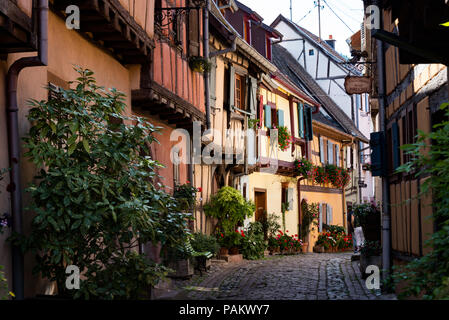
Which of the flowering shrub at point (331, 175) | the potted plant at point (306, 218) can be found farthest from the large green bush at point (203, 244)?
the flowering shrub at point (331, 175)

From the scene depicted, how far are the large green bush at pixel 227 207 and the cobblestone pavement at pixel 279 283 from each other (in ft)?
3.60

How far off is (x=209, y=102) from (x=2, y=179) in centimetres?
928

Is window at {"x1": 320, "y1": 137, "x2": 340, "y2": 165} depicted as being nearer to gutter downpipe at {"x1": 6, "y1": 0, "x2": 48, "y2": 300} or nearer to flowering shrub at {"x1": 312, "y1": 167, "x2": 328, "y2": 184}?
flowering shrub at {"x1": 312, "y1": 167, "x2": 328, "y2": 184}

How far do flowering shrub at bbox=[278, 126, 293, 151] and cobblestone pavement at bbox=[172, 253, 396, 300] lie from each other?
6.82 m

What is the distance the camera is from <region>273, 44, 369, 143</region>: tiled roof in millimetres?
29969

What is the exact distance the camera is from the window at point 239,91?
18.4 m

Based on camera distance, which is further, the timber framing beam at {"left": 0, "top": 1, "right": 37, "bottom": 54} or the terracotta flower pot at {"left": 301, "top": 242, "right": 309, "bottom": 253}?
the terracotta flower pot at {"left": 301, "top": 242, "right": 309, "bottom": 253}

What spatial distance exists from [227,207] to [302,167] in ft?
26.1

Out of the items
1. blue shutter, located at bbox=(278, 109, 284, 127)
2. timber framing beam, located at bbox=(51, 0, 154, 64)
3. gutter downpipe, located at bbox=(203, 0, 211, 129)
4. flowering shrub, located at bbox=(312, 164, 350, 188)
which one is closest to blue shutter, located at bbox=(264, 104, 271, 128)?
blue shutter, located at bbox=(278, 109, 284, 127)

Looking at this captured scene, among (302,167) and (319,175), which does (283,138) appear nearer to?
(302,167)

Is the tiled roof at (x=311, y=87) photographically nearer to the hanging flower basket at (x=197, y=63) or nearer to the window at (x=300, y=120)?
the window at (x=300, y=120)
